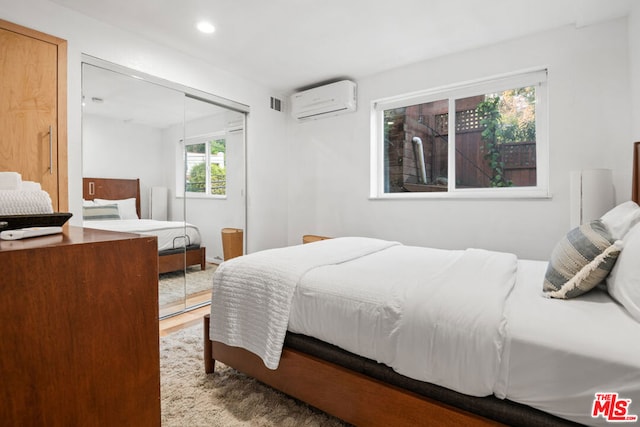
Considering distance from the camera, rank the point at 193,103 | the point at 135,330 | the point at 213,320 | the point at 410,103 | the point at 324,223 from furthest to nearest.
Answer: the point at 324,223, the point at 410,103, the point at 193,103, the point at 213,320, the point at 135,330

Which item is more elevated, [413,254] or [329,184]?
[329,184]

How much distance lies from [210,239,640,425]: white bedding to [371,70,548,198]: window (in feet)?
4.53

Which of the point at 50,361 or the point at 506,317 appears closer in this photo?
the point at 50,361

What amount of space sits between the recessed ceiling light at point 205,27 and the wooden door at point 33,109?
0.96 metres

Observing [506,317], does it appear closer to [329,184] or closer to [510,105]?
[510,105]

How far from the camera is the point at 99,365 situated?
76 cm

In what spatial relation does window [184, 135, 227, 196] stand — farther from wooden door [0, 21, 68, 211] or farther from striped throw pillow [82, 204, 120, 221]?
wooden door [0, 21, 68, 211]

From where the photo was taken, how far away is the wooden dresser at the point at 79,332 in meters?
0.62

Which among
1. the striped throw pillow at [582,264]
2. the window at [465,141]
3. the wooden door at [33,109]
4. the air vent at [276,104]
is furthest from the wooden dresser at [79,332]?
the air vent at [276,104]

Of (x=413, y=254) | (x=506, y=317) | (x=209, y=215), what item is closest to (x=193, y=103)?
(x=209, y=215)

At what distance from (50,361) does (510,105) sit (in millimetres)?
3555

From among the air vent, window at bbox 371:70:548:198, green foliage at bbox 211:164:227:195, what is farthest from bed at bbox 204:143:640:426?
the air vent

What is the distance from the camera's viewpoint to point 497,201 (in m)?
2.97

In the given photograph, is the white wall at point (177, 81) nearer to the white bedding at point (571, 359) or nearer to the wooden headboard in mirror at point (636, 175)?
the white bedding at point (571, 359)
